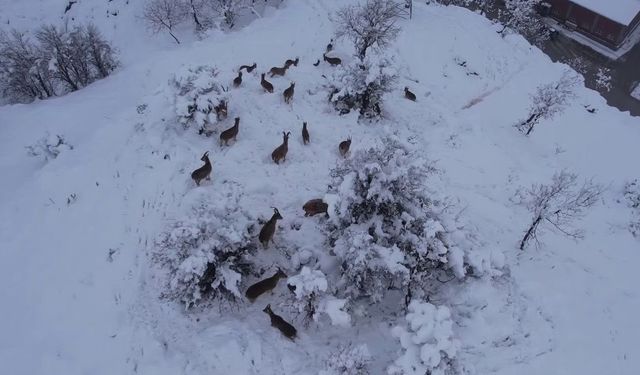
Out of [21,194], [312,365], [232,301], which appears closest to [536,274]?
[312,365]

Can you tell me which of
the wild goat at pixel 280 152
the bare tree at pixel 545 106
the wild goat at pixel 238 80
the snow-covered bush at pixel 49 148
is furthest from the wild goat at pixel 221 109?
the bare tree at pixel 545 106

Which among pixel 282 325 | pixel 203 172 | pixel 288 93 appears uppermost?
pixel 288 93

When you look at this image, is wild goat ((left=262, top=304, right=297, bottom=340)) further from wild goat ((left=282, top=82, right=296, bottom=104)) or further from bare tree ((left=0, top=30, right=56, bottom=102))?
bare tree ((left=0, top=30, right=56, bottom=102))

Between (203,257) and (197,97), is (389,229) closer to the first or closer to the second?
(203,257)

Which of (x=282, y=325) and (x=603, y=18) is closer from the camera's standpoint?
(x=282, y=325)

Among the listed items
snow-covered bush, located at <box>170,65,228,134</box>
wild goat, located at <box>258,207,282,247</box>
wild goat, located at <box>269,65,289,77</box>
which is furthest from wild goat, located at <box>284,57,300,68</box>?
wild goat, located at <box>258,207,282,247</box>

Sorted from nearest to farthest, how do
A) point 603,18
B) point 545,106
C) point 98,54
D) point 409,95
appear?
point 409,95
point 545,106
point 98,54
point 603,18

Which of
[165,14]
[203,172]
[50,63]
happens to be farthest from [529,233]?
[165,14]
